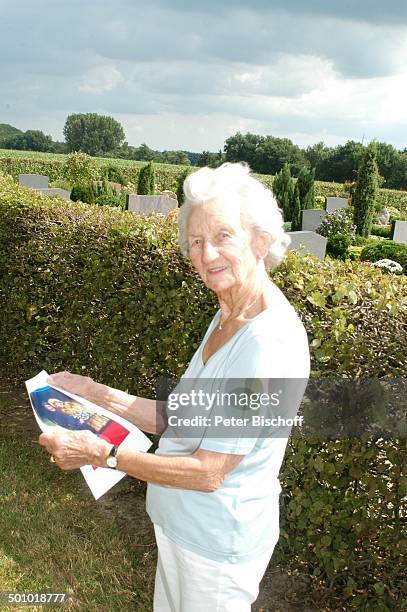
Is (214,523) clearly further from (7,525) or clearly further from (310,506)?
(7,525)

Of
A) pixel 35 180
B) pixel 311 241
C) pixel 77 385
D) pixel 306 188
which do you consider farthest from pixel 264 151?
pixel 77 385

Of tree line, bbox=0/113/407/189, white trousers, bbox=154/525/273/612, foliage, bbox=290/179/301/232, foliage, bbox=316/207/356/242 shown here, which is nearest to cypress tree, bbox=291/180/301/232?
foliage, bbox=290/179/301/232

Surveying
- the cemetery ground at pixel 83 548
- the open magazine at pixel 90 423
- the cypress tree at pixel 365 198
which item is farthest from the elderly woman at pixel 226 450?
the cypress tree at pixel 365 198

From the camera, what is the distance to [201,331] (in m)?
3.43

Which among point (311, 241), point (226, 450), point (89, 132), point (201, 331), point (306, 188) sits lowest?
point (311, 241)

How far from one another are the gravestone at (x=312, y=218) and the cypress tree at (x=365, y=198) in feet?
12.5

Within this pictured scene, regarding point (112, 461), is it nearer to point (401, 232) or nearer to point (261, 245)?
point (261, 245)

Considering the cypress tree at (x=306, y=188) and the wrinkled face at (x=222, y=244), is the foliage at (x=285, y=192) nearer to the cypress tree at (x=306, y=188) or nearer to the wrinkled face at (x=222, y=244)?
the cypress tree at (x=306, y=188)

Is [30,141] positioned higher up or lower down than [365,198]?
higher up

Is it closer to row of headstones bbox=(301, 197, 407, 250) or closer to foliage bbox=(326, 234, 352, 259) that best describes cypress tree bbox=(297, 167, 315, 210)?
row of headstones bbox=(301, 197, 407, 250)

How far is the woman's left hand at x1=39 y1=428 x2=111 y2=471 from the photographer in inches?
72.5

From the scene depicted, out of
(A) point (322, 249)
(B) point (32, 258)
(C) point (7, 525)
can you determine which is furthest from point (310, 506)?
(A) point (322, 249)

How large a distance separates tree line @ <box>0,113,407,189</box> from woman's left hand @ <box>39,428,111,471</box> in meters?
58.4

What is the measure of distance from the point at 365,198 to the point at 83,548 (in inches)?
867
